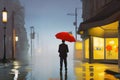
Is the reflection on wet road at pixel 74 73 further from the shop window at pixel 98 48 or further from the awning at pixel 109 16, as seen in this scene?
the shop window at pixel 98 48

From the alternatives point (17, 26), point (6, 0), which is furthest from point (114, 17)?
point (17, 26)

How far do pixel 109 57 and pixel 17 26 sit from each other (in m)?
75.3

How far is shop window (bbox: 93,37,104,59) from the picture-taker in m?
41.3

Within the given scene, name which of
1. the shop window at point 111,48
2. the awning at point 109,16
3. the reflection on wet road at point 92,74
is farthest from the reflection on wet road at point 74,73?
the shop window at point 111,48

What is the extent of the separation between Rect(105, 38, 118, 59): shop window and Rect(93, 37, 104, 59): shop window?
0.62 metres

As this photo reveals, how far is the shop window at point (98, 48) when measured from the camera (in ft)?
135

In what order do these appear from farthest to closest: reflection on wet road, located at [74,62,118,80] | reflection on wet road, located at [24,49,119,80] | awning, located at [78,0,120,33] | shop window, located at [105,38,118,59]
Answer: shop window, located at [105,38,118,59] → awning, located at [78,0,120,33] → reflection on wet road, located at [24,49,119,80] → reflection on wet road, located at [74,62,118,80]

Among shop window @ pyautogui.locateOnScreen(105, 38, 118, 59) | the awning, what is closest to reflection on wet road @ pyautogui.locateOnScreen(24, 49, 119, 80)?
the awning

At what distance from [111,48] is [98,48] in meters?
1.65

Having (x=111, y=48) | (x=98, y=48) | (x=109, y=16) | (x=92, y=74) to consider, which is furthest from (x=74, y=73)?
(x=98, y=48)

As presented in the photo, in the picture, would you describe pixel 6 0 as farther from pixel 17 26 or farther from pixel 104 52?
pixel 104 52

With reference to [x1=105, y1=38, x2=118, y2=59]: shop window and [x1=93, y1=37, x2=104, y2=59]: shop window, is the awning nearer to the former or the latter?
[x1=105, y1=38, x2=118, y2=59]: shop window

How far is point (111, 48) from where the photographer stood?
4053 centimetres

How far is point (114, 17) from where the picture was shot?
23719 mm
